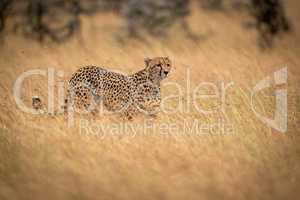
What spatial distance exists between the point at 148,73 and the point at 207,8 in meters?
4.71

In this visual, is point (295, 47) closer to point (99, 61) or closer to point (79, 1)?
point (99, 61)

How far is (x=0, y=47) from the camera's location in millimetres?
9461

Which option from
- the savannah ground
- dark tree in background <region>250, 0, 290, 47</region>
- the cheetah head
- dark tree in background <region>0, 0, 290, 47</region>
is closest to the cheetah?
the cheetah head

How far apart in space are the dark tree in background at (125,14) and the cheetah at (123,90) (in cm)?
360

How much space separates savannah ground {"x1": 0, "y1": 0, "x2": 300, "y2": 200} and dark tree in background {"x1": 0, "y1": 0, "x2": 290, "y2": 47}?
1.90 meters

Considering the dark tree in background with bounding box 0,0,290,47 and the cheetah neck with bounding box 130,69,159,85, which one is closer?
the cheetah neck with bounding box 130,69,159,85

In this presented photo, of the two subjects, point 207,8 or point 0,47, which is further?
point 207,8

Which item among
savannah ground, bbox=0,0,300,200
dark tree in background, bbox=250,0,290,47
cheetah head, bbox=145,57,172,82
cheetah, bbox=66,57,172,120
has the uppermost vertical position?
dark tree in background, bbox=250,0,290,47

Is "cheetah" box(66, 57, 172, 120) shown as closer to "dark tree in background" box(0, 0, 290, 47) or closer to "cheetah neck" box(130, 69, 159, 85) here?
"cheetah neck" box(130, 69, 159, 85)

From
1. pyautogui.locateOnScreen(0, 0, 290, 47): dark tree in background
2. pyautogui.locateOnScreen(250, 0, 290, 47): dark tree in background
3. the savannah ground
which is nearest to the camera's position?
the savannah ground

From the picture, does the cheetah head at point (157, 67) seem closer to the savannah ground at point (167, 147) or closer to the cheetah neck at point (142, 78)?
the cheetah neck at point (142, 78)

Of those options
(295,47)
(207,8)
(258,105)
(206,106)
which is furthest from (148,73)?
(207,8)

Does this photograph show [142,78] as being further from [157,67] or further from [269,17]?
[269,17]

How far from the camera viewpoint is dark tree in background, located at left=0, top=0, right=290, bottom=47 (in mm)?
9750
